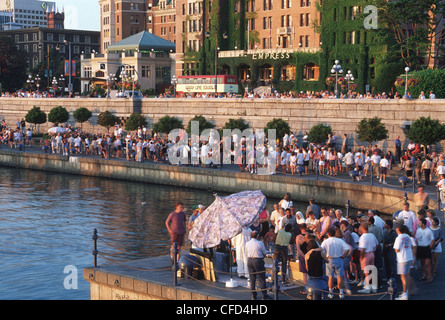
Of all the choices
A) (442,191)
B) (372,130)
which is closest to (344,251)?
(442,191)

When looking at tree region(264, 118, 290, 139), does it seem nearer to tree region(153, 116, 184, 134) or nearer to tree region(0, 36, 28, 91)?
tree region(153, 116, 184, 134)

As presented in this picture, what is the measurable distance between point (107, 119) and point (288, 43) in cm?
3380

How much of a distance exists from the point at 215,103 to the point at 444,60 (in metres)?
25.1

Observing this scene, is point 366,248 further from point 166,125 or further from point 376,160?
point 166,125

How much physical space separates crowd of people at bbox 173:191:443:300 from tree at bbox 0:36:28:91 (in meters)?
97.8

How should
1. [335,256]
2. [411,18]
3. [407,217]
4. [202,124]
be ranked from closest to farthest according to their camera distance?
[335,256] → [407,217] → [202,124] → [411,18]

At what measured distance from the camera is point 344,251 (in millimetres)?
15172

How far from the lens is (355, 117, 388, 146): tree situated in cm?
4078

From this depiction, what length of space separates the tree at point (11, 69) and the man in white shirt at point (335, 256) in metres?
101

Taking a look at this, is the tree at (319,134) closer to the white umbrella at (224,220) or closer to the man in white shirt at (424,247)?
the man in white shirt at (424,247)

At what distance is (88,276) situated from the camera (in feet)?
54.7
